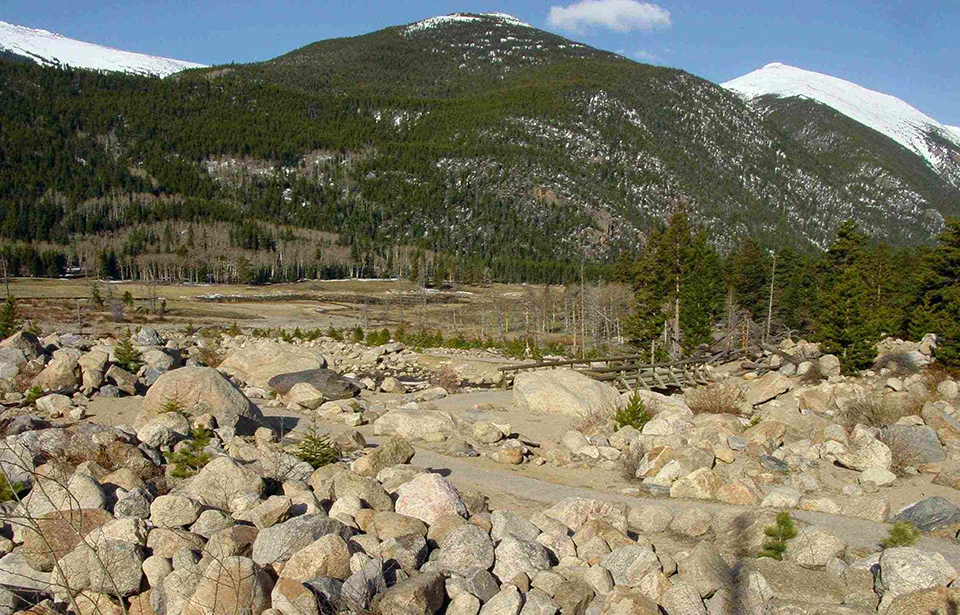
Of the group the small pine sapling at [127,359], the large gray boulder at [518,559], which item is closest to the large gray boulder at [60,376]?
the small pine sapling at [127,359]

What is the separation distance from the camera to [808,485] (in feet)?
39.0

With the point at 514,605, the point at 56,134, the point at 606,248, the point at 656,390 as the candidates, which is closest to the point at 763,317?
the point at 656,390

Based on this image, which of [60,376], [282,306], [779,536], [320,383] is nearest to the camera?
[779,536]

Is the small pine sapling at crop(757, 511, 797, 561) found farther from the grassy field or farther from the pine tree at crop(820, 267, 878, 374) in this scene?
the grassy field

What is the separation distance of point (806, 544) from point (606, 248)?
165 m

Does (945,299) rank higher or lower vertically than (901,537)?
higher

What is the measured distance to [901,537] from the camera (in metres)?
8.79

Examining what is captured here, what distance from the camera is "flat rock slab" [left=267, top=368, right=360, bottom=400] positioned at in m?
21.7

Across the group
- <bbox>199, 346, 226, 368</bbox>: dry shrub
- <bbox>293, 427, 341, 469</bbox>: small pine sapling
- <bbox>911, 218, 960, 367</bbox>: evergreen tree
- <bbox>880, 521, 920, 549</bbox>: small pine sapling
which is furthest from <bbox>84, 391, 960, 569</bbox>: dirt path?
<bbox>911, 218, 960, 367</bbox>: evergreen tree

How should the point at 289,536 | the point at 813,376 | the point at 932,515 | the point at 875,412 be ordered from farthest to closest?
the point at 813,376 < the point at 875,412 < the point at 932,515 < the point at 289,536

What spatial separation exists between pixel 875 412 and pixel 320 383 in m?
16.0

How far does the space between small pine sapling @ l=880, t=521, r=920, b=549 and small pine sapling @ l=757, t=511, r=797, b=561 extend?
1.26 m

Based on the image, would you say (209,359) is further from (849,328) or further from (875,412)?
(849,328)

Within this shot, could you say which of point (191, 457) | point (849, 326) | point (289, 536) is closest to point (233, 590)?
point (289, 536)
